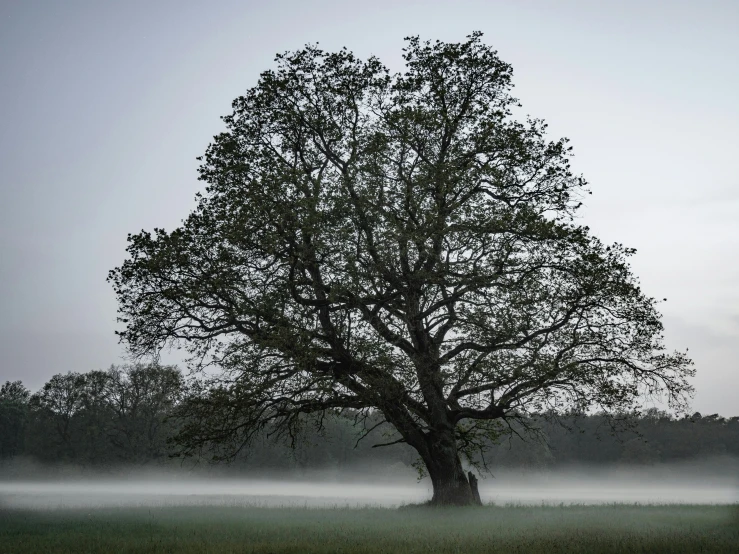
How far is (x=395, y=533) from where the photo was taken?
1467cm

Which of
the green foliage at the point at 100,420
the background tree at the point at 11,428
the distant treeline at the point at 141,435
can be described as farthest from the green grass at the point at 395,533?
the background tree at the point at 11,428

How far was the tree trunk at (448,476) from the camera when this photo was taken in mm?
22125

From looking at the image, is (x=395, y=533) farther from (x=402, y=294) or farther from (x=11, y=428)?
(x=11, y=428)

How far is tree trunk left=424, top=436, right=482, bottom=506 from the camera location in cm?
2212

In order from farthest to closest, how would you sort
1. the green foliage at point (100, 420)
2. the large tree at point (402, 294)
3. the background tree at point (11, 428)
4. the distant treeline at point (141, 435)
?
the background tree at point (11, 428) → the distant treeline at point (141, 435) → the green foliage at point (100, 420) → the large tree at point (402, 294)

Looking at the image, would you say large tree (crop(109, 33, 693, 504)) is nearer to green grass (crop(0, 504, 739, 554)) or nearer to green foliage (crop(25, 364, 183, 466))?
green grass (crop(0, 504, 739, 554))

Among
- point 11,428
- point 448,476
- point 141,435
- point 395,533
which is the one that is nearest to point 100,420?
point 141,435

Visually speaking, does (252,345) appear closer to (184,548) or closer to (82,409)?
(184,548)

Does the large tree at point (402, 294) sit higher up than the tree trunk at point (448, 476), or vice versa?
the large tree at point (402, 294)

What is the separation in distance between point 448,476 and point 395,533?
320 inches

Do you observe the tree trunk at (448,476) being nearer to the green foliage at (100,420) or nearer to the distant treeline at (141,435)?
the distant treeline at (141,435)

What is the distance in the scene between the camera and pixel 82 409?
64000 millimetres

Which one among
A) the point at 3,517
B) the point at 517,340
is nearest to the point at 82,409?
the point at 3,517

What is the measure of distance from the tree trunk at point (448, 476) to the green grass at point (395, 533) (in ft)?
4.86
